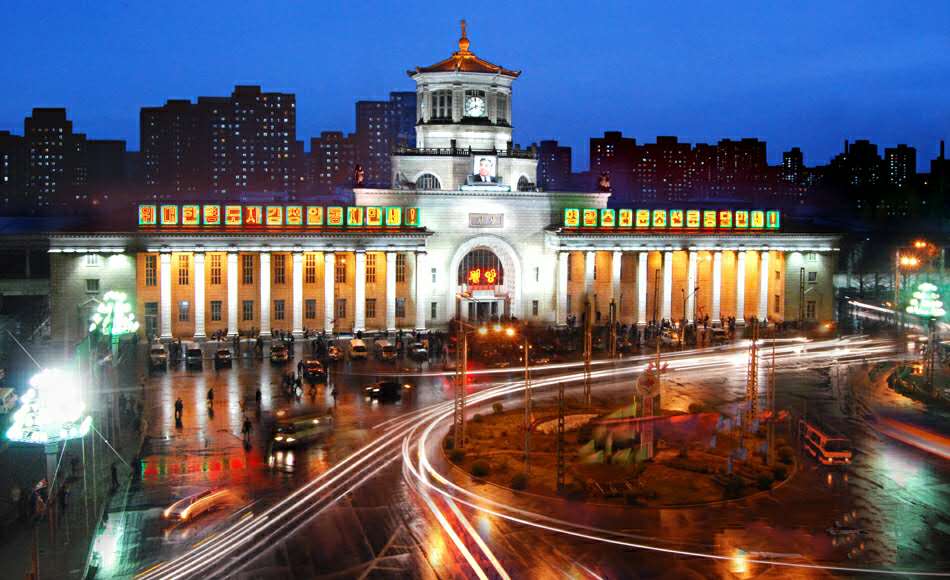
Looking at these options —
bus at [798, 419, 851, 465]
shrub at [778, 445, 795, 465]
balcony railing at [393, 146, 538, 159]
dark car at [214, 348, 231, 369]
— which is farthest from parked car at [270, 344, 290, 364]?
bus at [798, 419, 851, 465]

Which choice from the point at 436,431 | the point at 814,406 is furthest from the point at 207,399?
the point at 814,406

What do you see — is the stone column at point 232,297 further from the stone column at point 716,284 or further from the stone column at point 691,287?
the stone column at point 716,284

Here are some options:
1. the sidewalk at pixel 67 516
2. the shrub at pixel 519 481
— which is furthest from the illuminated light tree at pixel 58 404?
the shrub at pixel 519 481

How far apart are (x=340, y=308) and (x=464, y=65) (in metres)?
25.2

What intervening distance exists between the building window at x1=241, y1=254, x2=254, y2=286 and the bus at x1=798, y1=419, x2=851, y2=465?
4926cm

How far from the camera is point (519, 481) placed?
41.2 m

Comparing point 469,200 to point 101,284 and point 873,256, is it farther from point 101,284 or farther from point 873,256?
point 873,256

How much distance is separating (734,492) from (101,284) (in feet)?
180

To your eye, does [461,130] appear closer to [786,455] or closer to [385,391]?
[385,391]

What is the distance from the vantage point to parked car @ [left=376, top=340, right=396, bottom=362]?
2825 inches

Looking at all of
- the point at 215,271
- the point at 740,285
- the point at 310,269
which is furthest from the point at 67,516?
the point at 740,285

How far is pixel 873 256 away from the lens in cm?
13838

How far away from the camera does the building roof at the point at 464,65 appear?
8856 cm

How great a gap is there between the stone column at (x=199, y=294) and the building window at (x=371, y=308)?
14.0m
